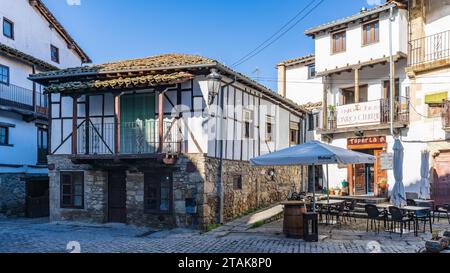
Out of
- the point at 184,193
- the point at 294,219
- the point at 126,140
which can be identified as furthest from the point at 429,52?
the point at 126,140

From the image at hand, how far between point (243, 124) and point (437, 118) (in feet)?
23.9

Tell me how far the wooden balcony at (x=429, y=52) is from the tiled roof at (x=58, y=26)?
63.1 feet

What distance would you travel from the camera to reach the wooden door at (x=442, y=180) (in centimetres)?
1567

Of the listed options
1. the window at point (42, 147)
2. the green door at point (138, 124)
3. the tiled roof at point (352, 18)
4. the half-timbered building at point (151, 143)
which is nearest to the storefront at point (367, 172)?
the tiled roof at point (352, 18)

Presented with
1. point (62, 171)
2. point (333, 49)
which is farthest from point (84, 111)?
point (333, 49)

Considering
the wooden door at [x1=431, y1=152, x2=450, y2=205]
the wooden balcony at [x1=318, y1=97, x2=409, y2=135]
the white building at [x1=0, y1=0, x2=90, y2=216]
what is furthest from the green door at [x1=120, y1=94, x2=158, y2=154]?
the wooden door at [x1=431, y1=152, x2=450, y2=205]

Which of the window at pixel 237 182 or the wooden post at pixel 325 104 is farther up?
the wooden post at pixel 325 104

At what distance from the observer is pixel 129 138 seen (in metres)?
14.2

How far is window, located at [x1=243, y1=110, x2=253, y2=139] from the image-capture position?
16250mm

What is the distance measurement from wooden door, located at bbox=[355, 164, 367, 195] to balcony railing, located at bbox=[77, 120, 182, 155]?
9.45 metres

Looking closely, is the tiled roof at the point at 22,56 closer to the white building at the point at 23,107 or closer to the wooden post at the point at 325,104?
the white building at the point at 23,107

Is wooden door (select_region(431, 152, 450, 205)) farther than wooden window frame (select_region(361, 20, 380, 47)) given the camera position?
No

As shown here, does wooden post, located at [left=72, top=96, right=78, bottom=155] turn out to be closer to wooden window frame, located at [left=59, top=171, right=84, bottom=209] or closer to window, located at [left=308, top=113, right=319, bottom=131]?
wooden window frame, located at [left=59, top=171, right=84, bottom=209]
